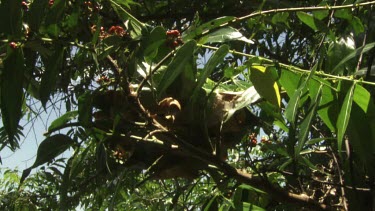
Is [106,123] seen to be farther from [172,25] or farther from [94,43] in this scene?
[172,25]

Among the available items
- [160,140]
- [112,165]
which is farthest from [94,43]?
[112,165]

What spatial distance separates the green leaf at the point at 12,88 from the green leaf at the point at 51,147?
15cm

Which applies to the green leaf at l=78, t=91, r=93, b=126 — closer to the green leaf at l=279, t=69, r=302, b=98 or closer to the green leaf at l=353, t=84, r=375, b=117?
the green leaf at l=279, t=69, r=302, b=98

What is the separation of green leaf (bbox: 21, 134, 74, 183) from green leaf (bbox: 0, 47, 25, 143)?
0.51 feet

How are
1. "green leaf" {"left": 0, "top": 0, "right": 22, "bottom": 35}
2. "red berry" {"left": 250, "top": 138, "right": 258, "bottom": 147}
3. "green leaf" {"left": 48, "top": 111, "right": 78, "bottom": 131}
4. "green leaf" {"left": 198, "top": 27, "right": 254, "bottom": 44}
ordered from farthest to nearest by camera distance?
1. "red berry" {"left": 250, "top": 138, "right": 258, "bottom": 147}
2. "green leaf" {"left": 48, "top": 111, "right": 78, "bottom": 131}
3. "green leaf" {"left": 198, "top": 27, "right": 254, "bottom": 44}
4. "green leaf" {"left": 0, "top": 0, "right": 22, "bottom": 35}

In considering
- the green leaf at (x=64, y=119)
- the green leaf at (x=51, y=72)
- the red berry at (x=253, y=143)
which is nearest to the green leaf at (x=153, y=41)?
the green leaf at (x=51, y=72)

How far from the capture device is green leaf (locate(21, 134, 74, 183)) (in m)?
0.98

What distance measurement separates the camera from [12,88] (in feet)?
2.68

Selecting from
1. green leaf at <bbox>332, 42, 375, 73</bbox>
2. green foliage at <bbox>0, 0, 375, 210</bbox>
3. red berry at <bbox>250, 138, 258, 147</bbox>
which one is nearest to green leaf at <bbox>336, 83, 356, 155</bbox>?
green foliage at <bbox>0, 0, 375, 210</bbox>

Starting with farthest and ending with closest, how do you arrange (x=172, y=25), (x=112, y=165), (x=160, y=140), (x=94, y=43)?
(x=172, y=25) → (x=112, y=165) → (x=160, y=140) → (x=94, y=43)

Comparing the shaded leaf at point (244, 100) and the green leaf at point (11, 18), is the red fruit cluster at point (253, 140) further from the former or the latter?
the green leaf at point (11, 18)

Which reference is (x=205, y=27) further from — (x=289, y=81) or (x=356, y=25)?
(x=356, y=25)

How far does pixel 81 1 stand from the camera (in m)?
0.92

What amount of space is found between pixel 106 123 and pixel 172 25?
1.23 metres
